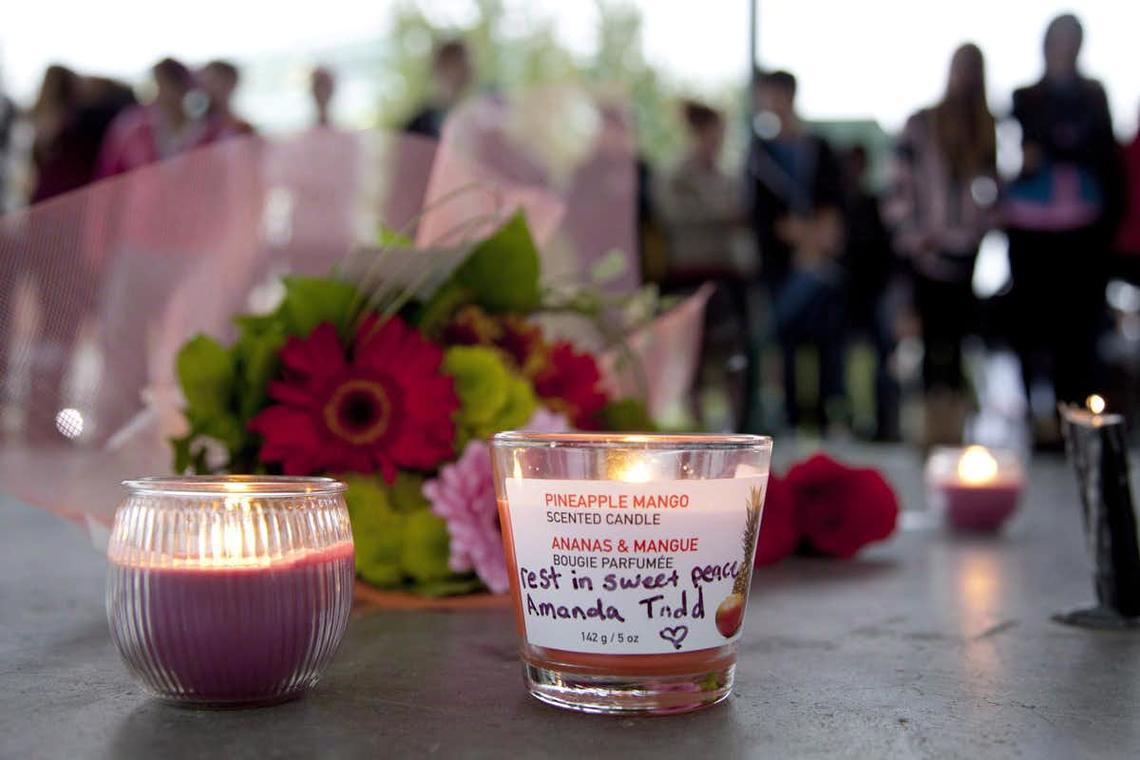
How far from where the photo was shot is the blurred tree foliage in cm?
279

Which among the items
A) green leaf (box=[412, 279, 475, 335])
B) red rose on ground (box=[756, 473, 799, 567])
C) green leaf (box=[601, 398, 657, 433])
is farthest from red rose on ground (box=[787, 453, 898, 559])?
green leaf (box=[412, 279, 475, 335])

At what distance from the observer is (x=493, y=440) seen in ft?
2.55

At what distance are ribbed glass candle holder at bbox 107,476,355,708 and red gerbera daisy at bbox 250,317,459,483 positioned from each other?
32cm

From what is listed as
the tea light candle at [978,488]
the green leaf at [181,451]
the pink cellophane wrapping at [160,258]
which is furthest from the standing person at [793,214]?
the green leaf at [181,451]

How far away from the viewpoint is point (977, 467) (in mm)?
1978

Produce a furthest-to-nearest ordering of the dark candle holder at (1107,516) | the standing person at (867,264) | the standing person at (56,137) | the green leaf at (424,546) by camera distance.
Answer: the standing person at (867,264)
the standing person at (56,137)
the green leaf at (424,546)
the dark candle holder at (1107,516)

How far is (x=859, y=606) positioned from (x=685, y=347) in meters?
0.46

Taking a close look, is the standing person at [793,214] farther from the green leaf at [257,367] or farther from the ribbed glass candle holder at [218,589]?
the ribbed glass candle holder at [218,589]

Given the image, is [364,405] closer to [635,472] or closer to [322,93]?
[635,472]

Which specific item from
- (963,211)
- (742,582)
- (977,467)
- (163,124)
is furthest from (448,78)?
(742,582)

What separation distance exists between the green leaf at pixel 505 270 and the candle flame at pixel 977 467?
37.7 inches

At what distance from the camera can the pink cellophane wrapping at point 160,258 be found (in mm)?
1187

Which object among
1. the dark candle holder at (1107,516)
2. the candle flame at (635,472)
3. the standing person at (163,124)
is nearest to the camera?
the candle flame at (635,472)

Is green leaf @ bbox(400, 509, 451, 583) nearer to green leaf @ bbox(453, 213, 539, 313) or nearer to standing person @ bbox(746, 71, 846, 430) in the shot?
green leaf @ bbox(453, 213, 539, 313)
